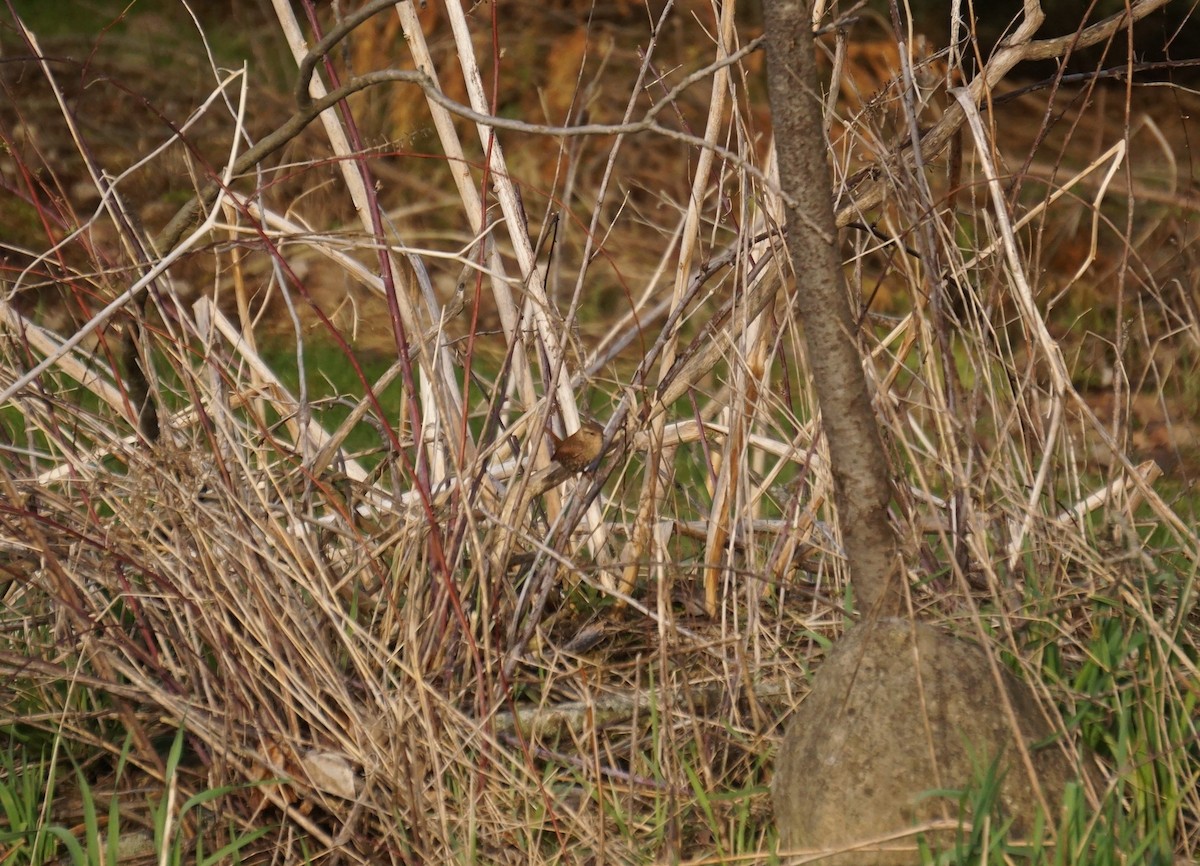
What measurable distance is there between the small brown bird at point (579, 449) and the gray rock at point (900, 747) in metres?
0.51

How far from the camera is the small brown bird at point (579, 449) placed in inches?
74.3

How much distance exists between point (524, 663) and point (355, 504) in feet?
1.39

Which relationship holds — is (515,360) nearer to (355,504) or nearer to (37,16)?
(355,504)

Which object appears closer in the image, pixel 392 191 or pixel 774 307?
pixel 774 307

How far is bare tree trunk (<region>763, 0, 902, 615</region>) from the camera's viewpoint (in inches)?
56.3

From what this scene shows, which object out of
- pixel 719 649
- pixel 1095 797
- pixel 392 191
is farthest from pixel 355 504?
pixel 392 191

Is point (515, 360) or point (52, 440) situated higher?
point (52, 440)

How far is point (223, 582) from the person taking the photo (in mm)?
1771

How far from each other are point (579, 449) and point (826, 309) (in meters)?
0.52

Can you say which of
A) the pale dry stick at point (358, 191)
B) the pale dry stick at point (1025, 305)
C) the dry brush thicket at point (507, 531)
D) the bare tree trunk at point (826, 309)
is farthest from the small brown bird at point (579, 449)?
the pale dry stick at point (1025, 305)

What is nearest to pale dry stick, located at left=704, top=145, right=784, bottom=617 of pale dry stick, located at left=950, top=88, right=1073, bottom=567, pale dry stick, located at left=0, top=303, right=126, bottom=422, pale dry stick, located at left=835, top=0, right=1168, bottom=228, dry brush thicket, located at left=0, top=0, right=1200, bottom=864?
dry brush thicket, located at left=0, top=0, right=1200, bottom=864

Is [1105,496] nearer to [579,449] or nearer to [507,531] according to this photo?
[579,449]

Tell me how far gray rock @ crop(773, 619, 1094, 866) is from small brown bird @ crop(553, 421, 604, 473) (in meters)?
0.51

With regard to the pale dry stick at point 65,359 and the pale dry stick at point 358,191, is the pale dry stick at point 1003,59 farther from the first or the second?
the pale dry stick at point 65,359
